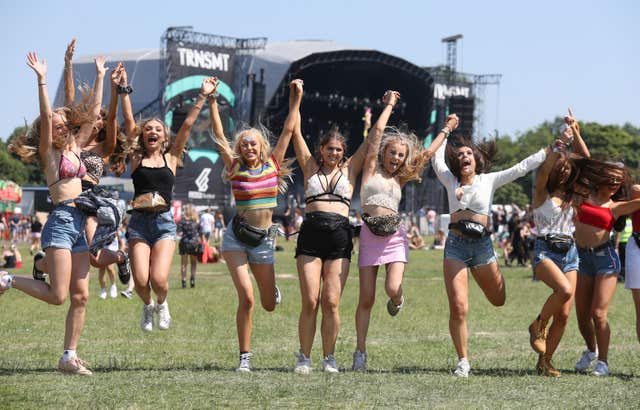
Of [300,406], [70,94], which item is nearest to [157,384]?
[300,406]

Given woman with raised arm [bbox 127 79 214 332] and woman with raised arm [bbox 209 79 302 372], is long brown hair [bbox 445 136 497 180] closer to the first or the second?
woman with raised arm [bbox 209 79 302 372]

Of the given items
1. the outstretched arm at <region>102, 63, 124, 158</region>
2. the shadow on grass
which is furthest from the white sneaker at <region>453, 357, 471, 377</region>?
the outstretched arm at <region>102, 63, 124, 158</region>

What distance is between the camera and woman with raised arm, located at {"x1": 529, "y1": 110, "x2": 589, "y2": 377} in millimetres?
9281

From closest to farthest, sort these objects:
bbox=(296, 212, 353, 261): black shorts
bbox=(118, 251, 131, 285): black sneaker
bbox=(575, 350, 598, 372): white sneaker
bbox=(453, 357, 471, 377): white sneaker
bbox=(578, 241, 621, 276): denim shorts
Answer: bbox=(453, 357, 471, 377): white sneaker < bbox=(296, 212, 353, 261): black shorts < bbox=(578, 241, 621, 276): denim shorts < bbox=(575, 350, 598, 372): white sneaker < bbox=(118, 251, 131, 285): black sneaker

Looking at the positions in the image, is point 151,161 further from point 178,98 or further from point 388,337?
point 178,98

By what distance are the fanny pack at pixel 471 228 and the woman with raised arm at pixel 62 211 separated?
3233 millimetres

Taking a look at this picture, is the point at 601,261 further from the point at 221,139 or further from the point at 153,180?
the point at 153,180

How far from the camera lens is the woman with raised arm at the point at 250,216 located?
9266mm

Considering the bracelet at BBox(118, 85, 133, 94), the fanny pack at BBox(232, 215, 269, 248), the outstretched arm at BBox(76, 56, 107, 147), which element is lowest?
the fanny pack at BBox(232, 215, 269, 248)

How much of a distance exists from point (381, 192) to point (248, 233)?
4.13 feet

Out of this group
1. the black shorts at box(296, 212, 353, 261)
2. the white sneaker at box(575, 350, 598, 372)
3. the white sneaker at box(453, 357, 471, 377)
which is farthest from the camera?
the white sneaker at box(575, 350, 598, 372)

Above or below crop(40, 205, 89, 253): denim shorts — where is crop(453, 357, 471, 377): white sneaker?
below

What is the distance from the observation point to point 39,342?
11.8m

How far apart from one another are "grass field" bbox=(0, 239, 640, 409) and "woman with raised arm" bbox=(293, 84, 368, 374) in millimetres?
354
